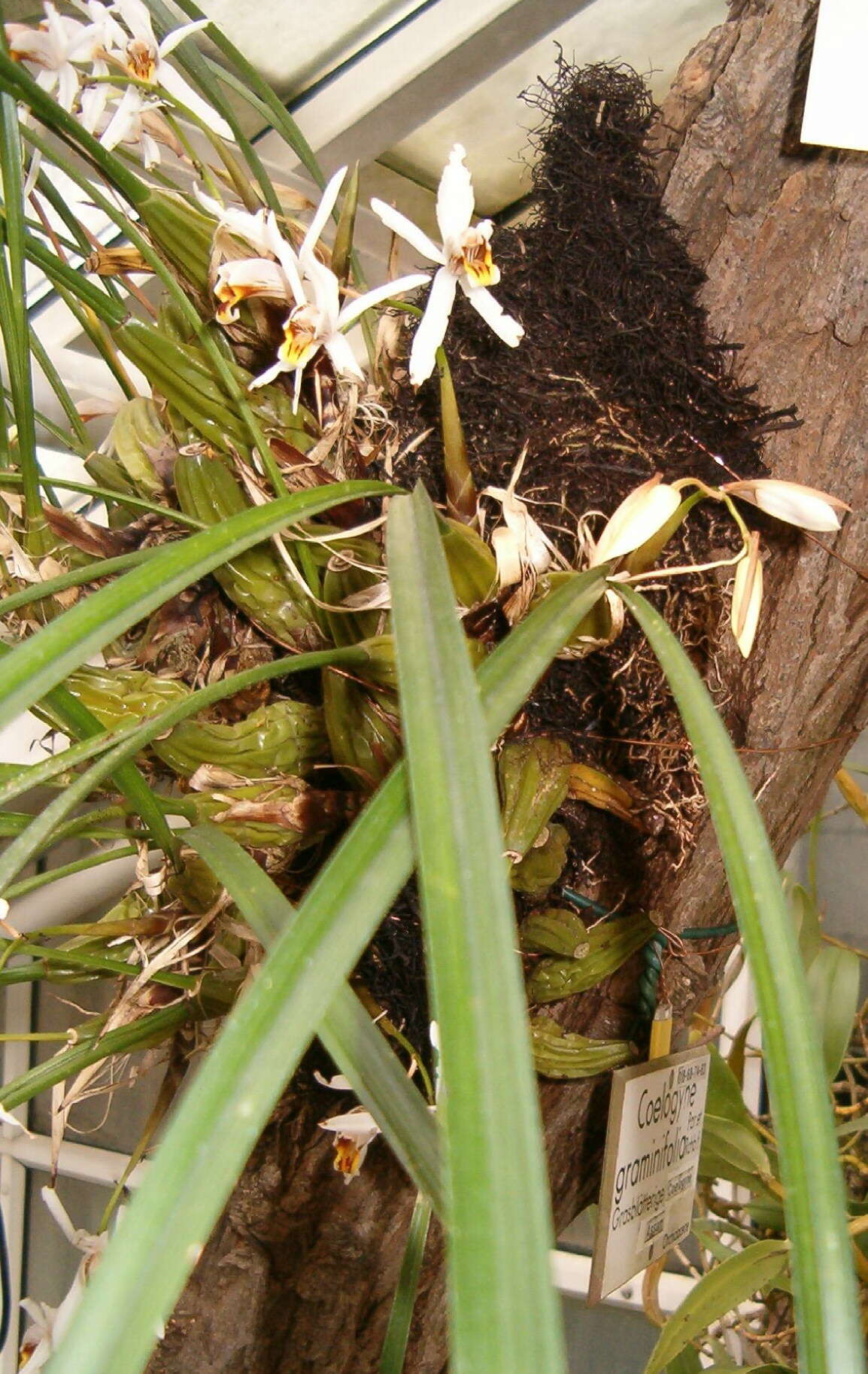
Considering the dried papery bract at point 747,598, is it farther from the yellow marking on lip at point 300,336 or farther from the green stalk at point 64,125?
the green stalk at point 64,125

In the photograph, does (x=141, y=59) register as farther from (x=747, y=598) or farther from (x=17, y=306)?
(x=747, y=598)

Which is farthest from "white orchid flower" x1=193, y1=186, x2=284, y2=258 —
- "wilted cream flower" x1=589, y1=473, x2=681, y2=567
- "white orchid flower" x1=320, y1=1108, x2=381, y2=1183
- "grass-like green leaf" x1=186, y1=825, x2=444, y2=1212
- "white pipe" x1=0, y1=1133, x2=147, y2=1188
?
"white pipe" x1=0, y1=1133, x2=147, y2=1188

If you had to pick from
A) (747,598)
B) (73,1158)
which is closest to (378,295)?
(747,598)

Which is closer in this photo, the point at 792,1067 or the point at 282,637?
the point at 792,1067

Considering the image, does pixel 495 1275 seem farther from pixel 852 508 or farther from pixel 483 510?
pixel 852 508

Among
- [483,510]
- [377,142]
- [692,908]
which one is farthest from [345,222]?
[377,142]

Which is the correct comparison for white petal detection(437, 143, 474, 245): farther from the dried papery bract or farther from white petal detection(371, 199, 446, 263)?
the dried papery bract

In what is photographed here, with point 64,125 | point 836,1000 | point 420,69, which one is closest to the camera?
point 64,125
